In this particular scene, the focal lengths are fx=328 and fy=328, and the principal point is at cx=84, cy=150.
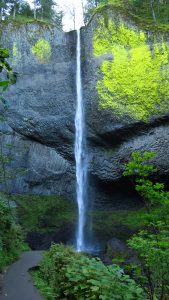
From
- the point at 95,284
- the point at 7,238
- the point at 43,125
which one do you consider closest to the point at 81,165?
the point at 43,125

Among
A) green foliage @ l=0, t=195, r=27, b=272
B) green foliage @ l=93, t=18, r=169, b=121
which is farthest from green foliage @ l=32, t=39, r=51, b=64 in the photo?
green foliage @ l=0, t=195, r=27, b=272

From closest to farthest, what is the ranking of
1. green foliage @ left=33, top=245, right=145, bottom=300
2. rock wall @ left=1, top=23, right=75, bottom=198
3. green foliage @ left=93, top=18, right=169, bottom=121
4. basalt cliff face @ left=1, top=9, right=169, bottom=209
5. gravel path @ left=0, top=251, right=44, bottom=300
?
green foliage @ left=33, top=245, right=145, bottom=300
gravel path @ left=0, top=251, right=44, bottom=300
green foliage @ left=93, top=18, right=169, bottom=121
basalt cliff face @ left=1, top=9, right=169, bottom=209
rock wall @ left=1, top=23, right=75, bottom=198

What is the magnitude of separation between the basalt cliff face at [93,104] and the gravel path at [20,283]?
8380mm

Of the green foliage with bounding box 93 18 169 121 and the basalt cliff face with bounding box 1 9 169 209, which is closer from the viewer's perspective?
the green foliage with bounding box 93 18 169 121

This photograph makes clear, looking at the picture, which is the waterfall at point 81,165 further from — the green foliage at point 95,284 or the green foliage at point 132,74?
the green foliage at point 95,284

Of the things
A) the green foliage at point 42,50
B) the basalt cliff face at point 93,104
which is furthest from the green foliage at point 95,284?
the green foliage at point 42,50

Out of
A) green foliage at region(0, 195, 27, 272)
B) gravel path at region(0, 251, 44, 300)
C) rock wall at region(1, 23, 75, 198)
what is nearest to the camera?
gravel path at region(0, 251, 44, 300)

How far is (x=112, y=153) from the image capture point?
659 inches

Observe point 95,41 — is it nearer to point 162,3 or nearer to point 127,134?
point 127,134

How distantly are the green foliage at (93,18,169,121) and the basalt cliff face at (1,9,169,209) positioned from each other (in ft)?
0.16

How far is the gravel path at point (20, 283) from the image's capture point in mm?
5559

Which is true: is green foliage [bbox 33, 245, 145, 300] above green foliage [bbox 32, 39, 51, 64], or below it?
below

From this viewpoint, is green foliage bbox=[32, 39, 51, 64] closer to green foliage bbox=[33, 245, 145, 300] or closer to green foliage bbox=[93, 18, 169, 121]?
green foliage bbox=[93, 18, 169, 121]

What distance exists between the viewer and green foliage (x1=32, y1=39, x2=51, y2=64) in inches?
716
